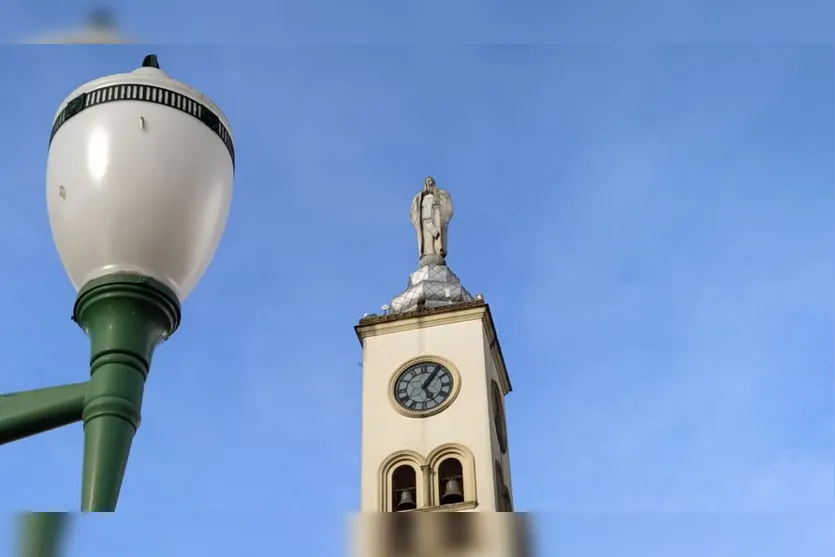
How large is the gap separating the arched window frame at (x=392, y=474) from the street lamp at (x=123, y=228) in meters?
18.1

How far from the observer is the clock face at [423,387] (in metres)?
22.0

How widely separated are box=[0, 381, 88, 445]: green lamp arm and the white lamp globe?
9.0 inches

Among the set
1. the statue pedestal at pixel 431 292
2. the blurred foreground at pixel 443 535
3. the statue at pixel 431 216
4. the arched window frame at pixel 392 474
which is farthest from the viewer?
the statue at pixel 431 216

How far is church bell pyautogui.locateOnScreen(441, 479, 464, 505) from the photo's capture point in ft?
65.6

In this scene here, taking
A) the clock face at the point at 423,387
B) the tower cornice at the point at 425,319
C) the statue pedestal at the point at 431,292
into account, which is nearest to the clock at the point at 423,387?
the clock face at the point at 423,387

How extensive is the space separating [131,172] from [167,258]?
0.18m

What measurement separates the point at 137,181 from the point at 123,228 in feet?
0.31

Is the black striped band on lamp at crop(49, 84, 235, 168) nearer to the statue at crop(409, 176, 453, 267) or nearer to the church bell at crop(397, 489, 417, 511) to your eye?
the church bell at crop(397, 489, 417, 511)

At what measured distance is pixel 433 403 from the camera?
21969 millimetres

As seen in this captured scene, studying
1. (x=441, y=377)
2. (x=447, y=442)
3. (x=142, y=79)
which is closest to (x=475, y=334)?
(x=441, y=377)

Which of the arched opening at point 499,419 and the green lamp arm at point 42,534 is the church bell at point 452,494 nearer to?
the arched opening at point 499,419

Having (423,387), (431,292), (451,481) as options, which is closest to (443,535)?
(451,481)

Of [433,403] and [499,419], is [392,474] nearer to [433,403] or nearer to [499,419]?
[433,403]

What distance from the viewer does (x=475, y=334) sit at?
22.7 metres
